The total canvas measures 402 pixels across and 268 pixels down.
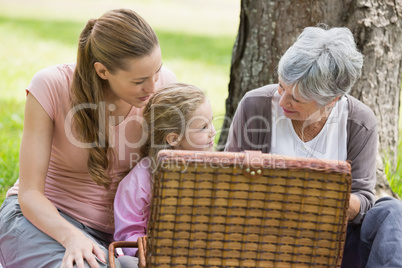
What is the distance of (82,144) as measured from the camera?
2.63m

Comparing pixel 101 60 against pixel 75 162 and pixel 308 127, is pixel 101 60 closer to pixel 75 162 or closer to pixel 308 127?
pixel 75 162

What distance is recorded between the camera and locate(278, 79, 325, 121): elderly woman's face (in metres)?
2.60

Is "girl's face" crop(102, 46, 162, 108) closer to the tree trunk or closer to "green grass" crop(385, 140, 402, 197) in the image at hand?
the tree trunk

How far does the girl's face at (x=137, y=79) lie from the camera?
8.20 ft

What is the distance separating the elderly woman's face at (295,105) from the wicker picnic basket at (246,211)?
77cm

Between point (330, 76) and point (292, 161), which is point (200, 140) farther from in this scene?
point (292, 161)

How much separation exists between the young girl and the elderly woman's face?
338 millimetres

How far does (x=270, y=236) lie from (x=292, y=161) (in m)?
0.28

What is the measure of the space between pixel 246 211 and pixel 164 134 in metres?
0.87

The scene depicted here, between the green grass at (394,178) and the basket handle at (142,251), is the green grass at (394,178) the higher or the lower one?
the lower one

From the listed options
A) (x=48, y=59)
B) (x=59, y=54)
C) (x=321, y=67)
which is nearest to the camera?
(x=321, y=67)

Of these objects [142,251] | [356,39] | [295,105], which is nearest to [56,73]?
[142,251]

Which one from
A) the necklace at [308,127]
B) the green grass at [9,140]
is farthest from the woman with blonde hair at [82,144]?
the green grass at [9,140]

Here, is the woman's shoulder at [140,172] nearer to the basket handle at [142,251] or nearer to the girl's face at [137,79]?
the girl's face at [137,79]
